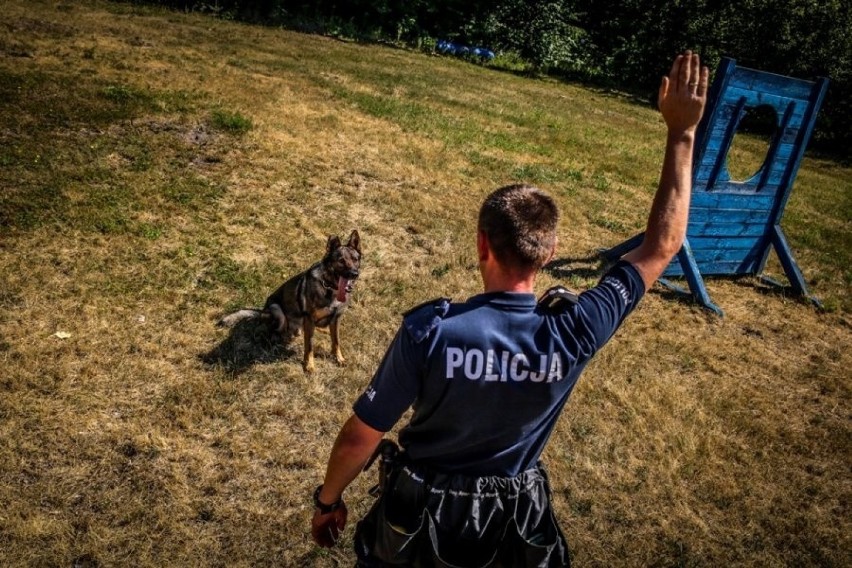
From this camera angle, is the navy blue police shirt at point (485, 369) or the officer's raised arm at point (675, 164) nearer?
the navy blue police shirt at point (485, 369)

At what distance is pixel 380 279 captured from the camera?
6.66 meters

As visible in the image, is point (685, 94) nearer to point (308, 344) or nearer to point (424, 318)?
point (424, 318)

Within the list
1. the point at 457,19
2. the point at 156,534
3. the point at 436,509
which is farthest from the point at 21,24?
the point at 457,19

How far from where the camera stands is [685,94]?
179 cm

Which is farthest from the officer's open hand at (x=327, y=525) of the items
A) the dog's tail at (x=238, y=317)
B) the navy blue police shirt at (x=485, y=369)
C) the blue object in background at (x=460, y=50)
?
the blue object in background at (x=460, y=50)

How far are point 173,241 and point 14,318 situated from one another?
2032mm

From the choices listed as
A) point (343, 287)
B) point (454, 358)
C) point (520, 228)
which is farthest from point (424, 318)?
point (343, 287)

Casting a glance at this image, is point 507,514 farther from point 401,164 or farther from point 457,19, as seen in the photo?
point 457,19

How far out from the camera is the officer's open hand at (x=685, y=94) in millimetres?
1777

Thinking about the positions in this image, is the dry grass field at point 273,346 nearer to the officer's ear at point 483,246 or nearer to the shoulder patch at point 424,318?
the shoulder patch at point 424,318

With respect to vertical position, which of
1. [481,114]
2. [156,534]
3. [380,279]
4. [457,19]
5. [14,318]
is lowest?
[156,534]

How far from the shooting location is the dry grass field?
3703mm

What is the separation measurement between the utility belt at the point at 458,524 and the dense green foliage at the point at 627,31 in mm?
26325

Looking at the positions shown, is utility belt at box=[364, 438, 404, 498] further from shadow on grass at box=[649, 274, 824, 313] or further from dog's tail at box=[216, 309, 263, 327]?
shadow on grass at box=[649, 274, 824, 313]
